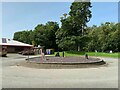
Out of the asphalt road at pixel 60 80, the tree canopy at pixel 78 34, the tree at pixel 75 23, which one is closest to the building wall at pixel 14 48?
the tree canopy at pixel 78 34

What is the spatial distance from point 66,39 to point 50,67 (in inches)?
1401

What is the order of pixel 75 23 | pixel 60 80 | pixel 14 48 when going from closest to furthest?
pixel 60 80, pixel 75 23, pixel 14 48

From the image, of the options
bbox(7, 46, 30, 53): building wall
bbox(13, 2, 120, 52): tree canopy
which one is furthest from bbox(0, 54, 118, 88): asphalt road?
bbox(7, 46, 30, 53): building wall

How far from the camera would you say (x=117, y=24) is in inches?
2872

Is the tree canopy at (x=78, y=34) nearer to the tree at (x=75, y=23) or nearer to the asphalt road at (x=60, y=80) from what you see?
the tree at (x=75, y=23)

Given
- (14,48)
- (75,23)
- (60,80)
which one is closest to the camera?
(60,80)

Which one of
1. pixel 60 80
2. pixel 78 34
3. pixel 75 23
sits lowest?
pixel 60 80

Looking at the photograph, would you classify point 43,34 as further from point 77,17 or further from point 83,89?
point 83,89

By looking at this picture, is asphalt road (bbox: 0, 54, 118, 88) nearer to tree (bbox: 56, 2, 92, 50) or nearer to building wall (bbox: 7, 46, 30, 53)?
tree (bbox: 56, 2, 92, 50)

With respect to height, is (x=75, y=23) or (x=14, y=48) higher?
(x=75, y=23)

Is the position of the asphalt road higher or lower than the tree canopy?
lower

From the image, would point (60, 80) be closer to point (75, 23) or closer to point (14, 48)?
point (75, 23)

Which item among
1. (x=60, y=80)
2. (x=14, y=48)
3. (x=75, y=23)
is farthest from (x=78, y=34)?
(x=60, y=80)

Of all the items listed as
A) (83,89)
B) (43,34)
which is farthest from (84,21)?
(83,89)
